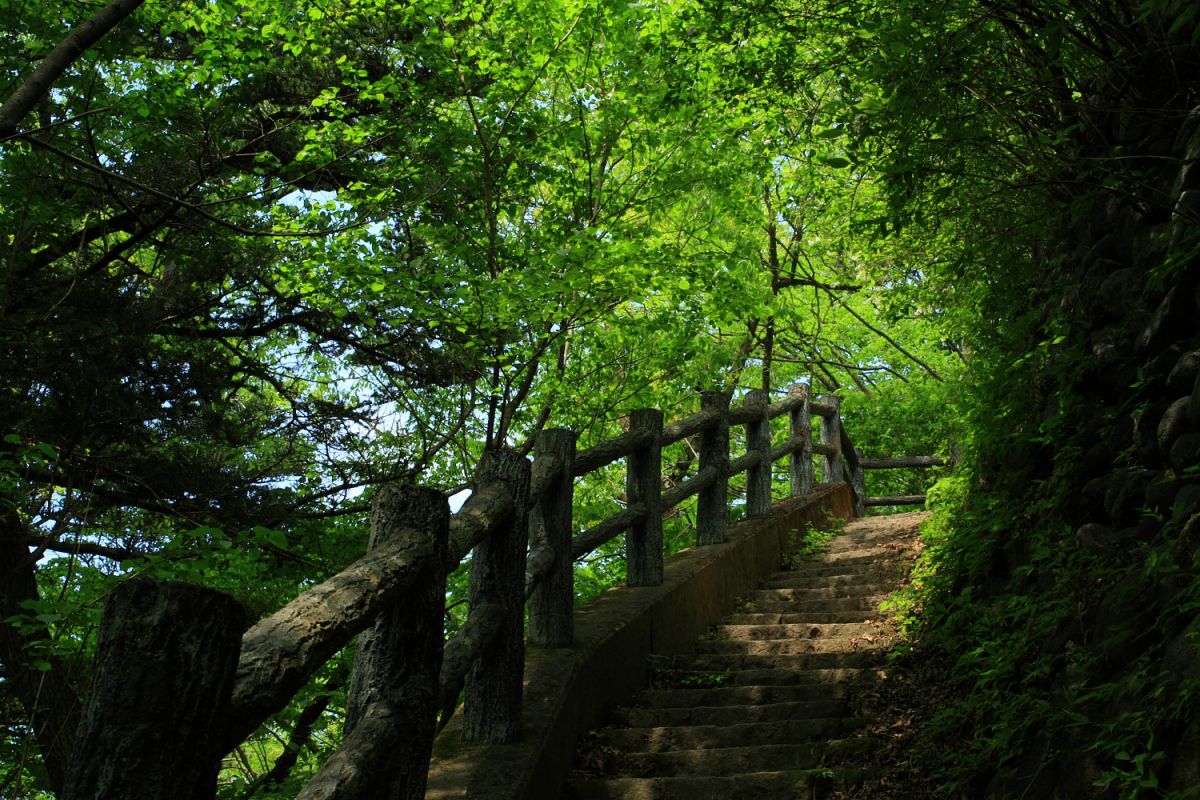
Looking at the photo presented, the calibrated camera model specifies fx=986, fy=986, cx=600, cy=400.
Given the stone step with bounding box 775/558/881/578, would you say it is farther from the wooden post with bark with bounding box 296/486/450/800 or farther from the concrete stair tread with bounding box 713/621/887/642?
the wooden post with bark with bounding box 296/486/450/800

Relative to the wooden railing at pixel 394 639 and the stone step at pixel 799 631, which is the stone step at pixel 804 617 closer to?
the stone step at pixel 799 631

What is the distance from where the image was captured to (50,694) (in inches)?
250

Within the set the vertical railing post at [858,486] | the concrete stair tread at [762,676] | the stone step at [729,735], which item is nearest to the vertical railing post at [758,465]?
the concrete stair tread at [762,676]

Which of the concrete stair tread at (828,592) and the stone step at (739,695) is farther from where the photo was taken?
the concrete stair tread at (828,592)

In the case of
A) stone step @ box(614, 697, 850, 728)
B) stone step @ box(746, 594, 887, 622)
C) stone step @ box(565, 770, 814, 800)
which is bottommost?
stone step @ box(565, 770, 814, 800)

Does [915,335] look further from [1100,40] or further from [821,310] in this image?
[1100,40]

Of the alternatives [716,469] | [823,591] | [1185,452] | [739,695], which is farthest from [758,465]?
[1185,452]

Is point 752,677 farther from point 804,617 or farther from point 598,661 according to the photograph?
point 804,617

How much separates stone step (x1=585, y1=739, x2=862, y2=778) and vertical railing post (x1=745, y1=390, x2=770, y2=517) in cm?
488

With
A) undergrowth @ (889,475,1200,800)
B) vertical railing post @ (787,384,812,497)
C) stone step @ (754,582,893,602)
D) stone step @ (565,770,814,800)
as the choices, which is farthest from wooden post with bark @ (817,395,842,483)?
stone step @ (565,770,814,800)

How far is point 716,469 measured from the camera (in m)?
8.09

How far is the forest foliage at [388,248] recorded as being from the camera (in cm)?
567

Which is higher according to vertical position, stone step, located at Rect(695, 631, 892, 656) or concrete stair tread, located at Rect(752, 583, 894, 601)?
concrete stair tread, located at Rect(752, 583, 894, 601)

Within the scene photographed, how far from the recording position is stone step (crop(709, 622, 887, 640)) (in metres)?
6.52
